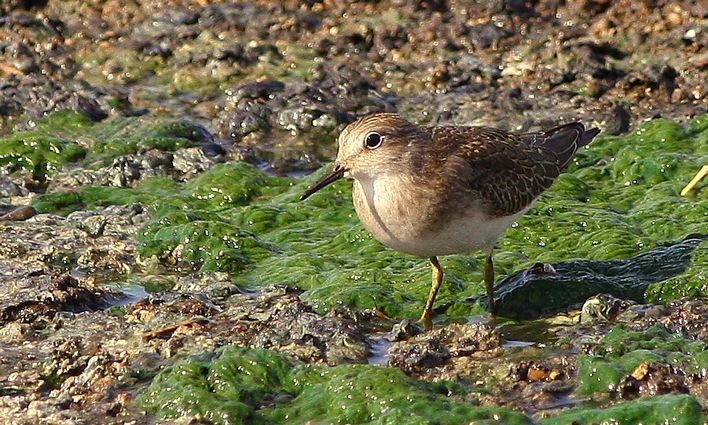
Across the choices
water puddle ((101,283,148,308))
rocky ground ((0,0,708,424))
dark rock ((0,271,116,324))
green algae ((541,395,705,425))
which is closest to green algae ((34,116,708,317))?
rocky ground ((0,0,708,424))

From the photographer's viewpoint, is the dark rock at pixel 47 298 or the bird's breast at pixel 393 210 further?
the dark rock at pixel 47 298

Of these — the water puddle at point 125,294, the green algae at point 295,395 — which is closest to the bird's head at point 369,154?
the green algae at point 295,395

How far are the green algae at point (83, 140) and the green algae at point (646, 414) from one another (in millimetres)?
5650

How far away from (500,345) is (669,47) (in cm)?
557

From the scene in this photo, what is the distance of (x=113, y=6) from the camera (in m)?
13.1

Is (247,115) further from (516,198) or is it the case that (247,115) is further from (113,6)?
(516,198)

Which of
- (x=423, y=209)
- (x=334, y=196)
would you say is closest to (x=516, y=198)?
(x=423, y=209)

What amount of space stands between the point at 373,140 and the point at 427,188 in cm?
42

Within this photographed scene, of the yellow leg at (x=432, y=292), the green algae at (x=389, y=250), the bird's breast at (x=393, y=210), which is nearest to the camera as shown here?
the bird's breast at (x=393, y=210)

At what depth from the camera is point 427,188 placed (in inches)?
274

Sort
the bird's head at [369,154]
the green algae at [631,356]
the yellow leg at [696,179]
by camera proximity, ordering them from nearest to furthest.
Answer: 1. the green algae at [631,356]
2. the bird's head at [369,154]
3. the yellow leg at [696,179]

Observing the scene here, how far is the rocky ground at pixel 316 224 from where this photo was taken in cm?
604

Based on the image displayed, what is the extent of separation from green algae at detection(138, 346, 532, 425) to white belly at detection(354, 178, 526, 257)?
105 cm

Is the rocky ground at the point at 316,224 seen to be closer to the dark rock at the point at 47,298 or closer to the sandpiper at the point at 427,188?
the dark rock at the point at 47,298
